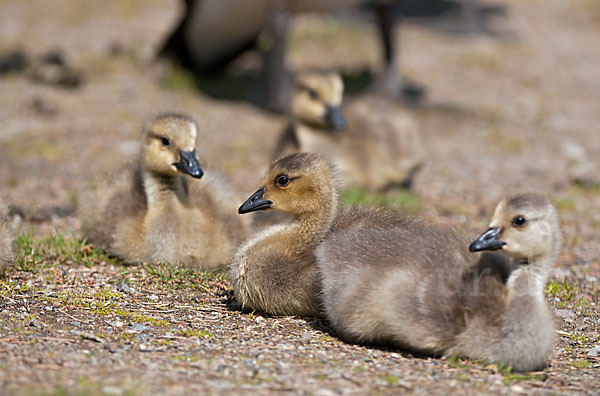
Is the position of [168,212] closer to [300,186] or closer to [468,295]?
[300,186]

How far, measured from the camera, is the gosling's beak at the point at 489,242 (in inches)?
143

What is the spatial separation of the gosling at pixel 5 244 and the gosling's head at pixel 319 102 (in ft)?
10.7

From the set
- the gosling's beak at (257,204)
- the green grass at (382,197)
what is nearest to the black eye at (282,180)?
the gosling's beak at (257,204)

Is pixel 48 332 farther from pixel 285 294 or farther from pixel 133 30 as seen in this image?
pixel 133 30

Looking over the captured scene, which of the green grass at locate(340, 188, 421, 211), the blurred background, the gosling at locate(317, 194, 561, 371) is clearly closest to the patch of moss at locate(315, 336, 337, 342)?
the gosling at locate(317, 194, 561, 371)

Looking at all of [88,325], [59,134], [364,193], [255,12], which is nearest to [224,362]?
[88,325]

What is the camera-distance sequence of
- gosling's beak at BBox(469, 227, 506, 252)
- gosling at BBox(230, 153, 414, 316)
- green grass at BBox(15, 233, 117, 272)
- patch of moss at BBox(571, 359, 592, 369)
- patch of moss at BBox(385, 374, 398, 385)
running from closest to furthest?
patch of moss at BBox(385, 374, 398, 385)
gosling's beak at BBox(469, 227, 506, 252)
patch of moss at BBox(571, 359, 592, 369)
gosling at BBox(230, 153, 414, 316)
green grass at BBox(15, 233, 117, 272)

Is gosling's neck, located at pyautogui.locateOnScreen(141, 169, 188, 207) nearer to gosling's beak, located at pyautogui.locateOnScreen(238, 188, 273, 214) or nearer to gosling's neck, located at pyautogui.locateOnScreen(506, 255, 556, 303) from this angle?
gosling's beak, located at pyautogui.locateOnScreen(238, 188, 273, 214)

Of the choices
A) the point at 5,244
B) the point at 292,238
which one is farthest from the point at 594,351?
the point at 5,244

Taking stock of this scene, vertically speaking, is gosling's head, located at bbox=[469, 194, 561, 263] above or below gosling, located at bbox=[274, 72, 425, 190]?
below

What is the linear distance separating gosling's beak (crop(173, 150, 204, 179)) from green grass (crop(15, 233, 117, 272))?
794 mm

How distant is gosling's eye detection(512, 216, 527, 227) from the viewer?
3.72m

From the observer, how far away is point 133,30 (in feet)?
46.0

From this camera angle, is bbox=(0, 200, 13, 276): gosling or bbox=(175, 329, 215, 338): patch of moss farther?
bbox=(0, 200, 13, 276): gosling
